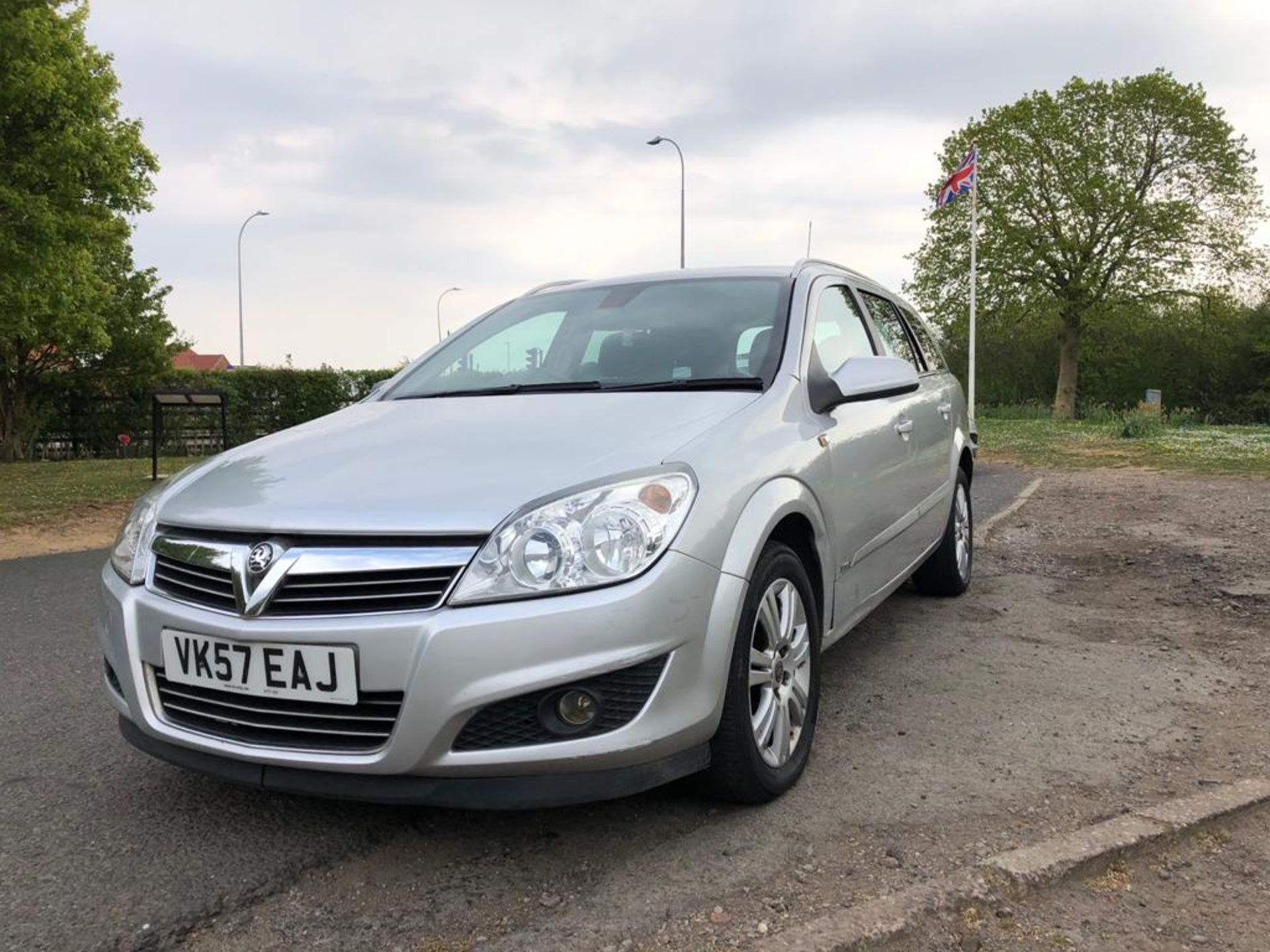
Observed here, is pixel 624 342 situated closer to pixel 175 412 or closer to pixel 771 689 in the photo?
pixel 771 689

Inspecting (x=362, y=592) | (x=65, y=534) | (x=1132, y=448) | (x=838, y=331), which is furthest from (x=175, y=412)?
(x=362, y=592)

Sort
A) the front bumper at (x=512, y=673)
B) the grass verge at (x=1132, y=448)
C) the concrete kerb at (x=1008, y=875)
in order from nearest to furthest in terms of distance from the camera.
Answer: the concrete kerb at (x=1008, y=875), the front bumper at (x=512, y=673), the grass verge at (x=1132, y=448)

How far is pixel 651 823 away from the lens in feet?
8.69

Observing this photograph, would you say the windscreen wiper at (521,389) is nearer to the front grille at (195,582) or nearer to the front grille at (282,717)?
the front grille at (195,582)

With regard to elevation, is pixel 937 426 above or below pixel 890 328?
below

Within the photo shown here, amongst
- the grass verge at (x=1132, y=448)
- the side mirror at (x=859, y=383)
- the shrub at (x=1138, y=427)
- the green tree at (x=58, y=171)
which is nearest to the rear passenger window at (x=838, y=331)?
the side mirror at (x=859, y=383)

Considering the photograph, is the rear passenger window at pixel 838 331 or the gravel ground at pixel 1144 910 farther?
the rear passenger window at pixel 838 331

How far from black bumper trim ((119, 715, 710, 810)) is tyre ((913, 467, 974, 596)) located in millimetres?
3192

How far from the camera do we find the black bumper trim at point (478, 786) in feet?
7.34

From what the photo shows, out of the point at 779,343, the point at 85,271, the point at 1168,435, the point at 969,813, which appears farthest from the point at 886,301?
the point at 1168,435

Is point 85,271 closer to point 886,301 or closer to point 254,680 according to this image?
point 886,301

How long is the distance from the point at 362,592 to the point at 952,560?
12.6 ft

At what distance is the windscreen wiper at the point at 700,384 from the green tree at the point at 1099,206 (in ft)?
99.7

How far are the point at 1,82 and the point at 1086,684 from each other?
1238 cm
